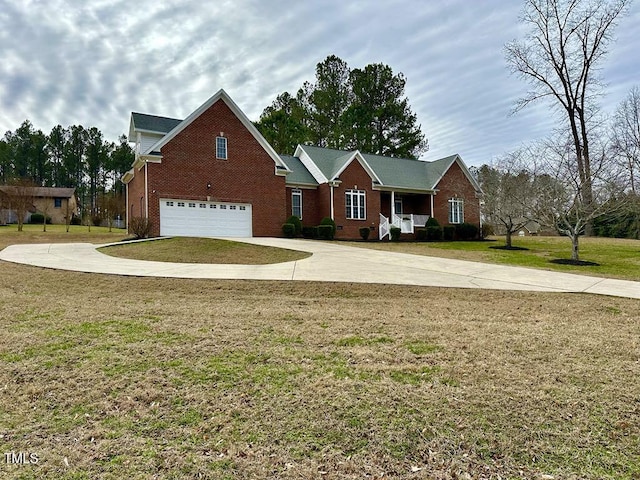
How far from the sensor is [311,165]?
84.9 ft

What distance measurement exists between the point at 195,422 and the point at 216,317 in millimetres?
2942

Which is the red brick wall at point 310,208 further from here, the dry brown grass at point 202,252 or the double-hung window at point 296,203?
the dry brown grass at point 202,252

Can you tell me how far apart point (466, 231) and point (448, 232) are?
153 cm

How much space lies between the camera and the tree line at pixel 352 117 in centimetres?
3725

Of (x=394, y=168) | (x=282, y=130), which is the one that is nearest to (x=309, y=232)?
(x=394, y=168)

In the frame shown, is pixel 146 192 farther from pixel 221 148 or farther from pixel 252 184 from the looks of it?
pixel 252 184

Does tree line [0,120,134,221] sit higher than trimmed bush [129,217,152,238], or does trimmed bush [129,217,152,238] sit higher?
tree line [0,120,134,221]

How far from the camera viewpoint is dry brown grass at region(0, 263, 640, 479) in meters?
2.50

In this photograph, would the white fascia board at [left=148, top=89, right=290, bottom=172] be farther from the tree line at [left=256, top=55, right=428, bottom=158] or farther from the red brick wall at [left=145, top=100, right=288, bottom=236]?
the tree line at [left=256, top=55, right=428, bottom=158]

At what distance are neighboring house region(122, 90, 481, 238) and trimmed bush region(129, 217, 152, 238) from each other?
32cm

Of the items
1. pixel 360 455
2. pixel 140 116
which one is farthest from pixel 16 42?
pixel 360 455

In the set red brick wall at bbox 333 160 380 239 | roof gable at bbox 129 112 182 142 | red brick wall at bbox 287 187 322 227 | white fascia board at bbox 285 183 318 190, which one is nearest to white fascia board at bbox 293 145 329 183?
white fascia board at bbox 285 183 318 190

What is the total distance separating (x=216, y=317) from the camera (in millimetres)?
5754

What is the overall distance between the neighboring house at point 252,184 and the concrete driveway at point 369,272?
7794 mm
